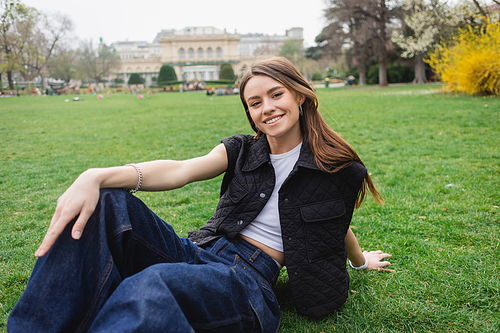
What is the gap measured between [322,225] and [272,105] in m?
0.72

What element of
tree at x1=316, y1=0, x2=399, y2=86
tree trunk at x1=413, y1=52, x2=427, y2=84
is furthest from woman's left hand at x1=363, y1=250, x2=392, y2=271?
tree trunk at x1=413, y1=52, x2=427, y2=84

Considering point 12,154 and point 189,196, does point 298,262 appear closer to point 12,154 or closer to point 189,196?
A: point 189,196

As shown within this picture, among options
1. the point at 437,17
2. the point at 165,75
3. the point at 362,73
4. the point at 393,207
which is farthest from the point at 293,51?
the point at 393,207

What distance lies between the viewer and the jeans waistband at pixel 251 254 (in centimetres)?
201

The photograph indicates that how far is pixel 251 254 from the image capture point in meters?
2.04

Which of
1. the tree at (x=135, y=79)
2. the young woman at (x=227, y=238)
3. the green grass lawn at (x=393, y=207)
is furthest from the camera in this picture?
the tree at (x=135, y=79)

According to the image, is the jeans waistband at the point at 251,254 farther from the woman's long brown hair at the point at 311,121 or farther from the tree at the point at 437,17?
the tree at the point at 437,17

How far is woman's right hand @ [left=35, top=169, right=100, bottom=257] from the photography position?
140cm

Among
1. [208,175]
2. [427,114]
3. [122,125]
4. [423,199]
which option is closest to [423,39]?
[427,114]

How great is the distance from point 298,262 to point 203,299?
698mm

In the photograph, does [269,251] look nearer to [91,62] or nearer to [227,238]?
[227,238]

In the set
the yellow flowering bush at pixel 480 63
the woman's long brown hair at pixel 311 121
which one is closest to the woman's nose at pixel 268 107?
the woman's long brown hair at pixel 311 121

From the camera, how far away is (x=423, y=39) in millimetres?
22984

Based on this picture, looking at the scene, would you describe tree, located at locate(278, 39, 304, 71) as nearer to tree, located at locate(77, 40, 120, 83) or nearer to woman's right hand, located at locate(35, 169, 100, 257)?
tree, located at locate(77, 40, 120, 83)
